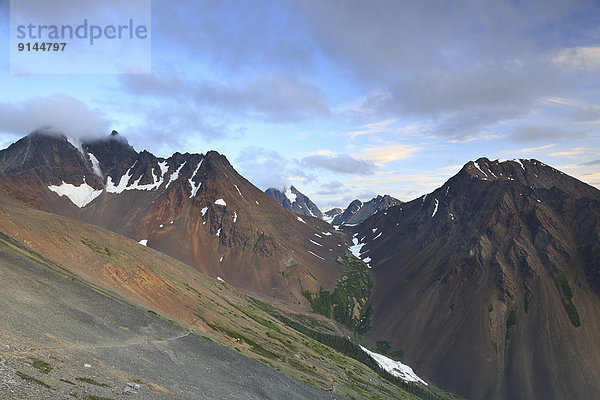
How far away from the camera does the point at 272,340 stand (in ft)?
397

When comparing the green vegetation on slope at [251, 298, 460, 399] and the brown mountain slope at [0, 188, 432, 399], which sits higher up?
the brown mountain slope at [0, 188, 432, 399]

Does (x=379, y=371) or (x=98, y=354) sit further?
(x=379, y=371)

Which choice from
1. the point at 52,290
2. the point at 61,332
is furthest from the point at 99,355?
the point at 52,290

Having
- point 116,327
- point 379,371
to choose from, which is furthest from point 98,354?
point 379,371

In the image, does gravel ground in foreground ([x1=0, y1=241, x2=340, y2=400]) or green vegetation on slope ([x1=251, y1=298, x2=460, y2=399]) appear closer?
gravel ground in foreground ([x1=0, y1=241, x2=340, y2=400])

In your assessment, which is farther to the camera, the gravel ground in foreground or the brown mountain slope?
the brown mountain slope

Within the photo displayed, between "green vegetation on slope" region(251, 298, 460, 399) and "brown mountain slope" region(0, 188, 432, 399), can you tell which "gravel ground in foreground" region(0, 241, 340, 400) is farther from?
"green vegetation on slope" region(251, 298, 460, 399)

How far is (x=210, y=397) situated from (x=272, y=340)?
73670mm

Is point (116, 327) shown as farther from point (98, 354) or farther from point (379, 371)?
point (379, 371)

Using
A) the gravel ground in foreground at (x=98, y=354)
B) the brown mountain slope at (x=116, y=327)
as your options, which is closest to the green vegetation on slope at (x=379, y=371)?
the brown mountain slope at (x=116, y=327)

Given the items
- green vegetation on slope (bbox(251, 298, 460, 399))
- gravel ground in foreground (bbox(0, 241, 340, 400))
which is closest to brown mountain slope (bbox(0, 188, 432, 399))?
gravel ground in foreground (bbox(0, 241, 340, 400))

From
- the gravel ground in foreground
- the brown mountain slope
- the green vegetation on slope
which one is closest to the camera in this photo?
the gravel ground in foreground

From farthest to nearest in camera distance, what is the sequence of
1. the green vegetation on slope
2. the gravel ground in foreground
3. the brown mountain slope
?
the green vegetation on slope < the brown mountain slope < the gravel ground in foreground

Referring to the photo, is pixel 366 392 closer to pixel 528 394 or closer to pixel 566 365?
pixel 528 394
